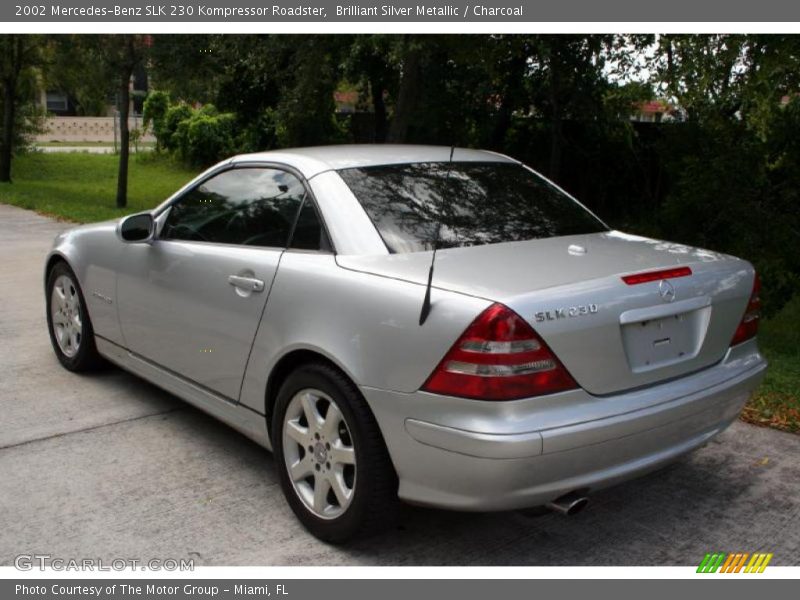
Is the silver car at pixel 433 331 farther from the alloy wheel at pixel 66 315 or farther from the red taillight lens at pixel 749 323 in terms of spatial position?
the alloy wheel at pixel 66 315

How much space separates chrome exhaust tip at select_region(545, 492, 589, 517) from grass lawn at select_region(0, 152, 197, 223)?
12.6 meters

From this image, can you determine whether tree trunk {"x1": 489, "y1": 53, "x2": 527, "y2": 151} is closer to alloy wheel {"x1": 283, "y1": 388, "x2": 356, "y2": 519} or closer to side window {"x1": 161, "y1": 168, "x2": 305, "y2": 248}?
side window {"x1": 161, "y1": 168, "x2": 305, "y2": 248}

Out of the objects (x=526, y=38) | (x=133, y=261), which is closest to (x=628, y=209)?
(x=526, y=38)

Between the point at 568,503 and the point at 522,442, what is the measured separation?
1.20ft

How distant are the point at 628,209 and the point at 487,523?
11888 mm

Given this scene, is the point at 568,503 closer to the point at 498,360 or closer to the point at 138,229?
the point at 498,360

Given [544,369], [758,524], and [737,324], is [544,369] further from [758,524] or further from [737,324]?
[758,524]

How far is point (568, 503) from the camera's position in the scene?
3.16 m

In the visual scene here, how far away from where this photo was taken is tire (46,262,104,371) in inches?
222

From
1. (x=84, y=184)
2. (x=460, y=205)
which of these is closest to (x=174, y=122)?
(x=84, y=184)

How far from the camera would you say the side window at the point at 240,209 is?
4.07 m

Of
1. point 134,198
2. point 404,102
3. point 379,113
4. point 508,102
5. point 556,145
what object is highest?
point 508,102

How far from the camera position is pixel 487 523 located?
3.78 m

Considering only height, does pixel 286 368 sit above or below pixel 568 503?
above
